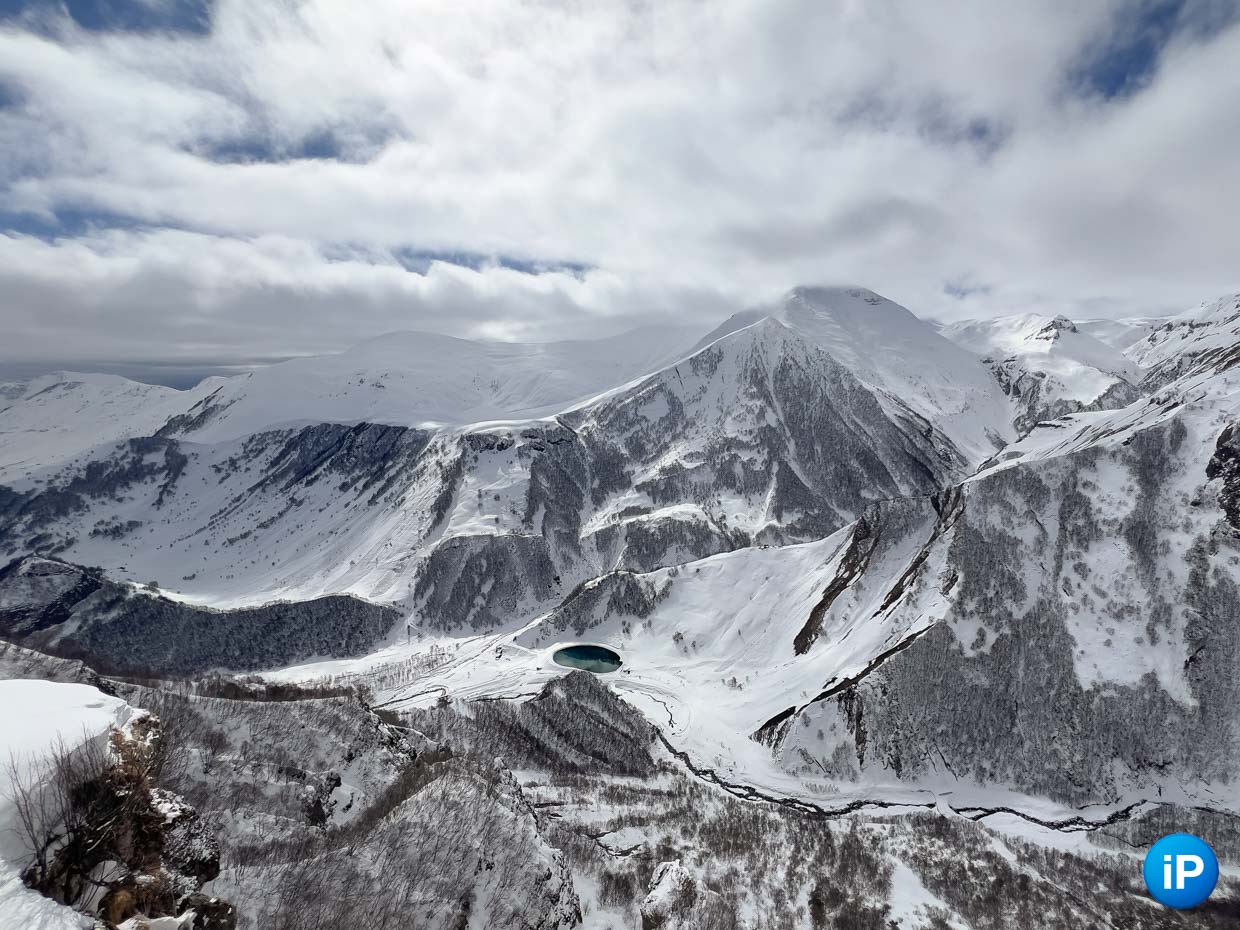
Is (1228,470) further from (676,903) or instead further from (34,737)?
(34,737)

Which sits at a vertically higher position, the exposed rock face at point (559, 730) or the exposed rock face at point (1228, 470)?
the exposed rock face at point (1228, 470)

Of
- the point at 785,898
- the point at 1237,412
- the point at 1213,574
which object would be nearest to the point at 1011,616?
the point at 1213,574

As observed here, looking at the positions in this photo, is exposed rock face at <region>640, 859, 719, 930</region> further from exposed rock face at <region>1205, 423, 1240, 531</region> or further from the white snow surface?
exposed rock face at <region>1205, 423, 1240, 531</region>

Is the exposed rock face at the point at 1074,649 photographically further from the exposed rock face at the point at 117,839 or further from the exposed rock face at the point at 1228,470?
the exposed rock face at the point at 117,839

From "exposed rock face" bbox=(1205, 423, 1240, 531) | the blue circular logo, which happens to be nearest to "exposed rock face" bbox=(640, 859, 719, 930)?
the blue circular logo

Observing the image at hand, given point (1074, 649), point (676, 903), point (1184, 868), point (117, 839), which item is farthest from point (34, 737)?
point (1074, 649)

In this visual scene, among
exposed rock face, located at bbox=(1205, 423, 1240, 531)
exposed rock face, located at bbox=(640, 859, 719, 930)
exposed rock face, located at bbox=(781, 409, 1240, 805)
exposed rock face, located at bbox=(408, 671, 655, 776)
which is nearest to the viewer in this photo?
exposed rock face, located at bbox=(640, 859, 719, 930)

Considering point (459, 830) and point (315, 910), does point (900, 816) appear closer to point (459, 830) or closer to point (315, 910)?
point (459, 830)

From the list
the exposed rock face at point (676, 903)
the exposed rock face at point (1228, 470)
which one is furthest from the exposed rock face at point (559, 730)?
the exposed rock face at point (1228, 470)
